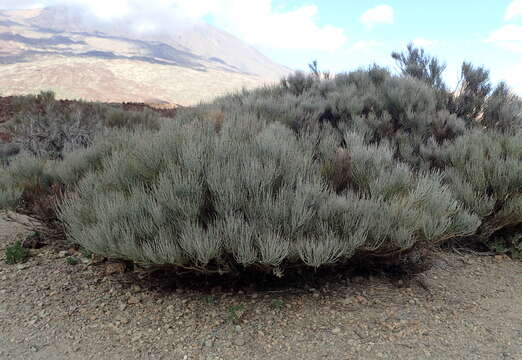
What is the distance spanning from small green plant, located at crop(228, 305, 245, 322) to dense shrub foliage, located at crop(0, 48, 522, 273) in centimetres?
31

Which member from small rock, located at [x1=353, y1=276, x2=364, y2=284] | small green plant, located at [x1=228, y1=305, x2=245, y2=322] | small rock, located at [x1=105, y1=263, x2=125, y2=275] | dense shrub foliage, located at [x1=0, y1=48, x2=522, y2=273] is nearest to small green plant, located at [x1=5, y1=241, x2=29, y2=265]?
dense shrub foliage, located at [x1=0, y1=48, x2=522, y2=273]

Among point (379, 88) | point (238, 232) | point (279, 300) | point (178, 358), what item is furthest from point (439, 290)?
point (379, 88)

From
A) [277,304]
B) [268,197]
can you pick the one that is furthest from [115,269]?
[268,197]

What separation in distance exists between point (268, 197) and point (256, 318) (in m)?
0.83

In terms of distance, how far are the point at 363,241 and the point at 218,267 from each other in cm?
102

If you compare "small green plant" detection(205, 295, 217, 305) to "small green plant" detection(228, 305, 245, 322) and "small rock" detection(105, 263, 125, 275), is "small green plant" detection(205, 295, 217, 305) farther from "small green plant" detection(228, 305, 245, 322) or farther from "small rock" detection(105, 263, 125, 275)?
"small rock" detection(105, 263, 125, 275)

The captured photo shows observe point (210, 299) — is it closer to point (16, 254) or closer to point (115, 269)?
point (115, 269)

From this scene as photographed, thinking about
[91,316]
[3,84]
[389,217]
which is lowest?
[3,84]

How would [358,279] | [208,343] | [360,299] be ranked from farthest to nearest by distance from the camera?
[358,279]
[360,299]
[208,343]

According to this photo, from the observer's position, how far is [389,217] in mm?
2779

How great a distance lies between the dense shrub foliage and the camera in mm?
2592

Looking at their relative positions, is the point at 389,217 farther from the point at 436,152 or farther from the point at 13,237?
the point at 13,237

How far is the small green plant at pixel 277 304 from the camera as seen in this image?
9.25 feet

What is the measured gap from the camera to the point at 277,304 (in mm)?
2832
